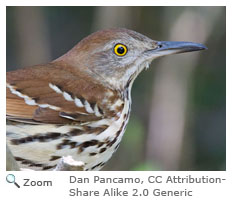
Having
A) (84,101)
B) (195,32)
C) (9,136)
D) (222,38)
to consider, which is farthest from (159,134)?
(9,136)

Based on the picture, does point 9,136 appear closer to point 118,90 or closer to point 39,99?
point 39,99

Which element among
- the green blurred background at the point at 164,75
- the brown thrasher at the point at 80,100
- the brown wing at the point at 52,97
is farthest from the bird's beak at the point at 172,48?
the green blurred background at the point at 164,75

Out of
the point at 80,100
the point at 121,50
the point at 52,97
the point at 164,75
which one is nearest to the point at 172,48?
the point at 121,50

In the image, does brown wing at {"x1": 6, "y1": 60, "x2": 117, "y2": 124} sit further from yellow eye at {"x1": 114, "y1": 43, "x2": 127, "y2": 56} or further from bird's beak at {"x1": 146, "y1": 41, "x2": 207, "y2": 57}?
bird's beak at {"x1": 146, "y1": 41, "x2": 207, "y2": 57}

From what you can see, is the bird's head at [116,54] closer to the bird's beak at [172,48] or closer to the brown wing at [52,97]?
the bird's beak at [172,48]

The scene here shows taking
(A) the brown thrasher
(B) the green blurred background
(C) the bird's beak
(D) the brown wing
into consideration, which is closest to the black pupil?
(A) the brown thrasher
